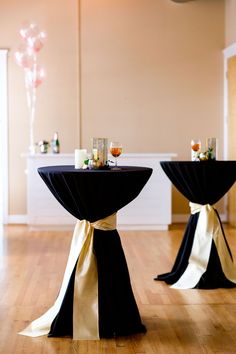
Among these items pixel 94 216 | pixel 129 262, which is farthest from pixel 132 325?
pixel 129 262

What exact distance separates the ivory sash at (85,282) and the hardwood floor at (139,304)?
8cm

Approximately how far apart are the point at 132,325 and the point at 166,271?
1.70 meters

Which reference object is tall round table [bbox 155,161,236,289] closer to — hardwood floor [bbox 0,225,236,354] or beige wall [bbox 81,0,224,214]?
hardwood floor [bbox 0,225,236,354]

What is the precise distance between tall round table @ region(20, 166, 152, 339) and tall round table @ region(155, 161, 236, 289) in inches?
45.9

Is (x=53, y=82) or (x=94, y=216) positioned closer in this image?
(x=94, y=216)

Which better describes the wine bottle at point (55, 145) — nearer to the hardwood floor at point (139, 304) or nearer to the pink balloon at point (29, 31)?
the pink balloon at point (29, 31)

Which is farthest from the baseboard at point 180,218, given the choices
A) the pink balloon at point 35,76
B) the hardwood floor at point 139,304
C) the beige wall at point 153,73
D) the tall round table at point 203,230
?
the tall round table at point 203,230

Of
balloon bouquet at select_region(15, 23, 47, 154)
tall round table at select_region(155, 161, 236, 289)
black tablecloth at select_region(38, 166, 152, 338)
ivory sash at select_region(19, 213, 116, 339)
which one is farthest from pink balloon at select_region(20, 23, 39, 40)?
ivory sash at select_region(19, 213, 116, 339)

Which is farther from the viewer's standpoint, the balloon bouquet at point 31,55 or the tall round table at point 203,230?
the balloon bouquet at point 31,55

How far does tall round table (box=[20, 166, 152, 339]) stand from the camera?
3455mm

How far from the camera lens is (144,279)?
4969 millimetres

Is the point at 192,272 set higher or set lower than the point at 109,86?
lower

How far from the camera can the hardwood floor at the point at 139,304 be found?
3.38 meters

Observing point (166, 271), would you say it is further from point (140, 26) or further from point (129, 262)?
point (140, 26)
